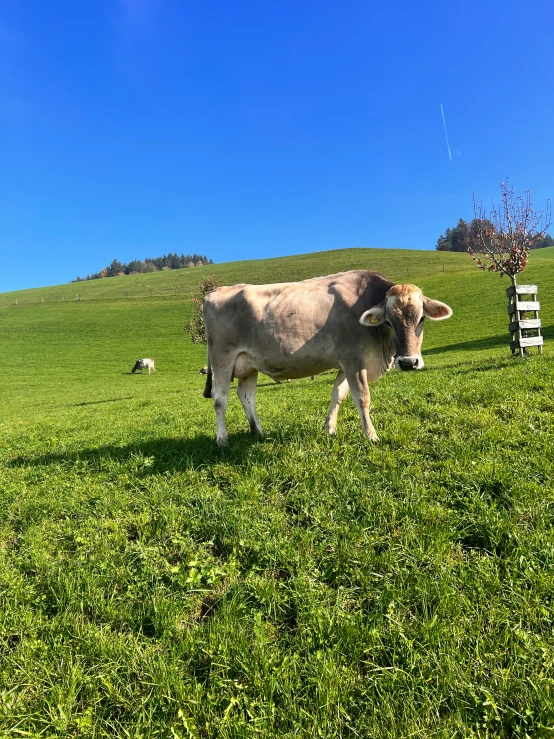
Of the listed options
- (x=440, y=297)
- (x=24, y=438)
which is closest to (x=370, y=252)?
(x=440, y=297)

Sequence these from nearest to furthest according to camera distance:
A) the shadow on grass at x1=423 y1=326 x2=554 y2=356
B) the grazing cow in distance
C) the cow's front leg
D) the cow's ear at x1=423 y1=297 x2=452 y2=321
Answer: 1. the cow's ear at x1=423 y1=297 x2=452 y2=321
2. the cow's front leg
3. the shadow on grass at x1=423 y1=326 x2=554 y2=356
4. the grazing cow in distance

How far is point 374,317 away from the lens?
611 cm

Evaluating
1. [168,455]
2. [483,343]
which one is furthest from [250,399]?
[483,343]

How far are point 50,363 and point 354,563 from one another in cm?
5241

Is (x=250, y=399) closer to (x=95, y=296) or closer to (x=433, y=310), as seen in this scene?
(x=433, y=310)

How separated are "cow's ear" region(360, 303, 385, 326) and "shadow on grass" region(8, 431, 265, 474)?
245 centimetres

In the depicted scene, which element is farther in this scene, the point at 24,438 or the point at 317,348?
the point at 24,438

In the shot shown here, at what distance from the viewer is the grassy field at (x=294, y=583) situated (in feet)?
8.32

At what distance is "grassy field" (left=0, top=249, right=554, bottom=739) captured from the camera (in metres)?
2.54

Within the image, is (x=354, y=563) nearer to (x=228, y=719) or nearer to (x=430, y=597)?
(x=430, y=597)

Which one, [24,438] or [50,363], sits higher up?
[50,363]

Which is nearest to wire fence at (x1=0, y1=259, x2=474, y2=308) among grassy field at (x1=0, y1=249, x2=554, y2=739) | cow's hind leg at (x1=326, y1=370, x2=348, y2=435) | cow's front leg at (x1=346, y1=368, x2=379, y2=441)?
cow's hind leg at (x1=326, y1=370, x2=348, y2=435)

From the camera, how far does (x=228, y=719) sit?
8.13 feet

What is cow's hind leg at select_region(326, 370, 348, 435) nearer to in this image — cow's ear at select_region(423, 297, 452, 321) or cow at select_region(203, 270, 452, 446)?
cow at select_region(203, 270, 452, 446)
